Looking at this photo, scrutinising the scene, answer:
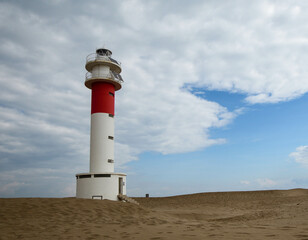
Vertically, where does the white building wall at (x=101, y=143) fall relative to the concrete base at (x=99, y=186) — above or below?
above

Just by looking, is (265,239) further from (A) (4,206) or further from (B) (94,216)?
(A) (4,206)

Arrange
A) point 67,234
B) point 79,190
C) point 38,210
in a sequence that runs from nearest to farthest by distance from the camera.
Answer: point 67,234
point 38,210
point 79,190

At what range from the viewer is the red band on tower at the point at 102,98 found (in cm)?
2397

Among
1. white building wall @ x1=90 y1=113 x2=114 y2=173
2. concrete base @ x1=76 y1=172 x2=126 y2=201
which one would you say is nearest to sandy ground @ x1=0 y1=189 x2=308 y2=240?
concrete base @ x1=76 y1=172 x2=126 y2=201

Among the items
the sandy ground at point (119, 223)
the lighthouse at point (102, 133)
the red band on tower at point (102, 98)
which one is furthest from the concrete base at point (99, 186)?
the red band on tower at point (102, 98)

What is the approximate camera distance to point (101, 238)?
8289 mm

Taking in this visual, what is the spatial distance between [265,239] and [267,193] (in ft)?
108

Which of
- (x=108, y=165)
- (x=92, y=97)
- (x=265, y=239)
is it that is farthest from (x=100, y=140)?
(x=265, y=239)

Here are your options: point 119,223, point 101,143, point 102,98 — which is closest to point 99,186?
point 101,143

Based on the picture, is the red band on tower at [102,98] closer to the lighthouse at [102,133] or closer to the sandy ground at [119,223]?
the lighthouse at [102,133]

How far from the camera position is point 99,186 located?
71.4ft

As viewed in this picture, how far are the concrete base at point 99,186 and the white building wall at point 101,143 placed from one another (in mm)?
738

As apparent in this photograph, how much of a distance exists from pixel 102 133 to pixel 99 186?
4760 mm

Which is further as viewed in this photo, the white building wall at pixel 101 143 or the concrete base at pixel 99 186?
the white building wall at pixel 101 143
